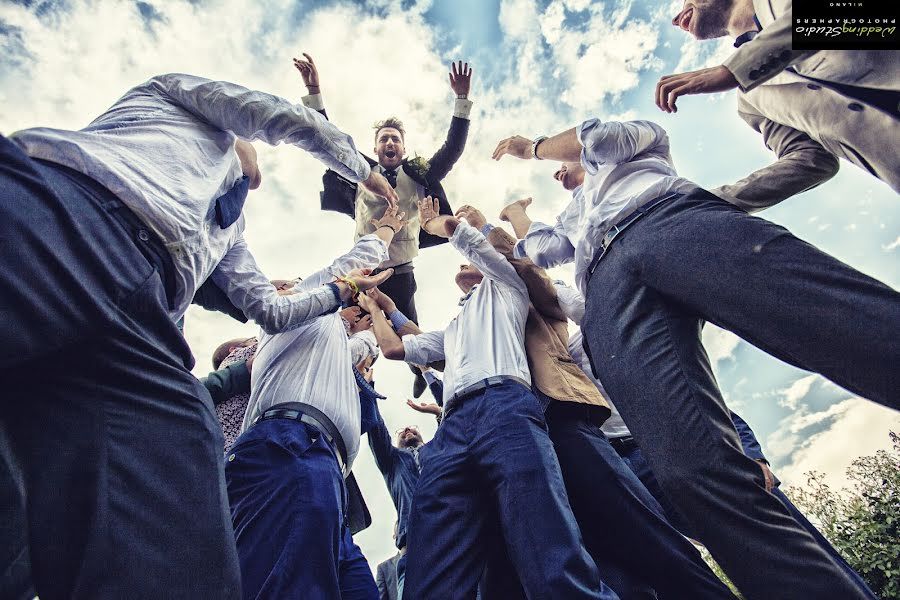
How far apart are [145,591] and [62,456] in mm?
412

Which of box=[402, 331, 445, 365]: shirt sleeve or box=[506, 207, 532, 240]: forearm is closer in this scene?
box=[402, 331, 445, 365]: shirt sleeve

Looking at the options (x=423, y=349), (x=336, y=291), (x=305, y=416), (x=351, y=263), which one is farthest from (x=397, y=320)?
(x=305, y=416)

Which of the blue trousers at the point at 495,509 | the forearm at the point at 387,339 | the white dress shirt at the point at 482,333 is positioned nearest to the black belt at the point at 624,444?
the white dress shirt at the point at 482,333

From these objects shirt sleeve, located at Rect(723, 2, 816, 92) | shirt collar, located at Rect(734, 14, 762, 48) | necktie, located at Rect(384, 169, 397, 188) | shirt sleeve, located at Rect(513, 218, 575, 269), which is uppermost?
shirt collar, located at Rect(734, 14, 762, 48)

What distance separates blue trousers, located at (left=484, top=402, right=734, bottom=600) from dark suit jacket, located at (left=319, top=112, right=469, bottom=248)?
4.46 metres

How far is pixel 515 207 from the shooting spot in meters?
4.55

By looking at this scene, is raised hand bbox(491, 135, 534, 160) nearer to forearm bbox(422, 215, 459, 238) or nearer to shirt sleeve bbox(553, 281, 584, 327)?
forearm bbox(422, 215, 459, 238)

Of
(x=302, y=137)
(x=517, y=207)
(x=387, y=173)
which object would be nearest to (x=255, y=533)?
(x=302, y=137)

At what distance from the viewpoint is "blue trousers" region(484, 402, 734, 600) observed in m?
2.13

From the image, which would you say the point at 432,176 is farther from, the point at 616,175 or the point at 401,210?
the point at 616,175

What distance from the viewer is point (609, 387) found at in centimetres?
195

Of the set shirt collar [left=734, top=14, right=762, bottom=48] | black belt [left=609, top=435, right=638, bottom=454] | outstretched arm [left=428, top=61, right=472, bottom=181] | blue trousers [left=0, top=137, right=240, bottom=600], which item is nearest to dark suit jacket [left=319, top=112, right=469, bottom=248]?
outstretched arm [left=428, top=61, right=472, bottom=181]

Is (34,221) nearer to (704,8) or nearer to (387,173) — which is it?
(704,8)

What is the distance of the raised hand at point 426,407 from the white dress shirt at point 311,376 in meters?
2.45
